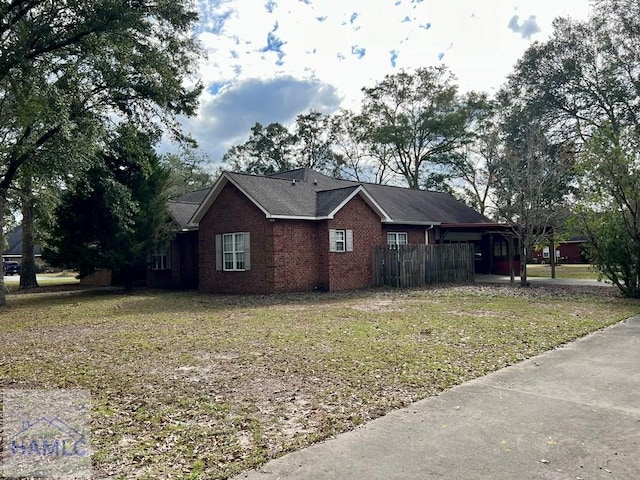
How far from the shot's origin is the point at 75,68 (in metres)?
15.3

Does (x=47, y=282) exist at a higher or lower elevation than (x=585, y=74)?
lower

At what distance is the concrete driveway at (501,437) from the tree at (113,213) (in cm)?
1705

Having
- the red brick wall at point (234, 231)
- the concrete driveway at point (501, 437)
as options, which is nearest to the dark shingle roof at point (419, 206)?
the red brick wall at point (234, 231)

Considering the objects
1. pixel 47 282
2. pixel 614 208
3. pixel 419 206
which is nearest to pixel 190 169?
pixel 47 282

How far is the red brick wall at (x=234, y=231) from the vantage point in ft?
60.0

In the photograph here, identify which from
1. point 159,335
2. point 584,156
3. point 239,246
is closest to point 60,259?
point 239,246

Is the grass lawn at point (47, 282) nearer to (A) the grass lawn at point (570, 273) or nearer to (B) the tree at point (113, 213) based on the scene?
(B) the tree at point (113, 213)

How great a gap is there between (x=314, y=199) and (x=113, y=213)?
8065 mm

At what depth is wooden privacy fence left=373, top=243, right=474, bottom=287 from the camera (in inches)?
804

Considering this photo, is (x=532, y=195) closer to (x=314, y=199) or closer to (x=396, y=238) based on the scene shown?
(x=396, y=238)

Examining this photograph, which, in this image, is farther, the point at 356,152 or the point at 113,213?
the point at 356,152

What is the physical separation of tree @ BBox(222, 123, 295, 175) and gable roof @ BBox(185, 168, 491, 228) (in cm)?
2505

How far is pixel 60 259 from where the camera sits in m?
20.7

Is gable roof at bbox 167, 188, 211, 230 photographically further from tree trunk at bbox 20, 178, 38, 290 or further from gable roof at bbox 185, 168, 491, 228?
tree trunk at bbox 20, 178, 38, 290
